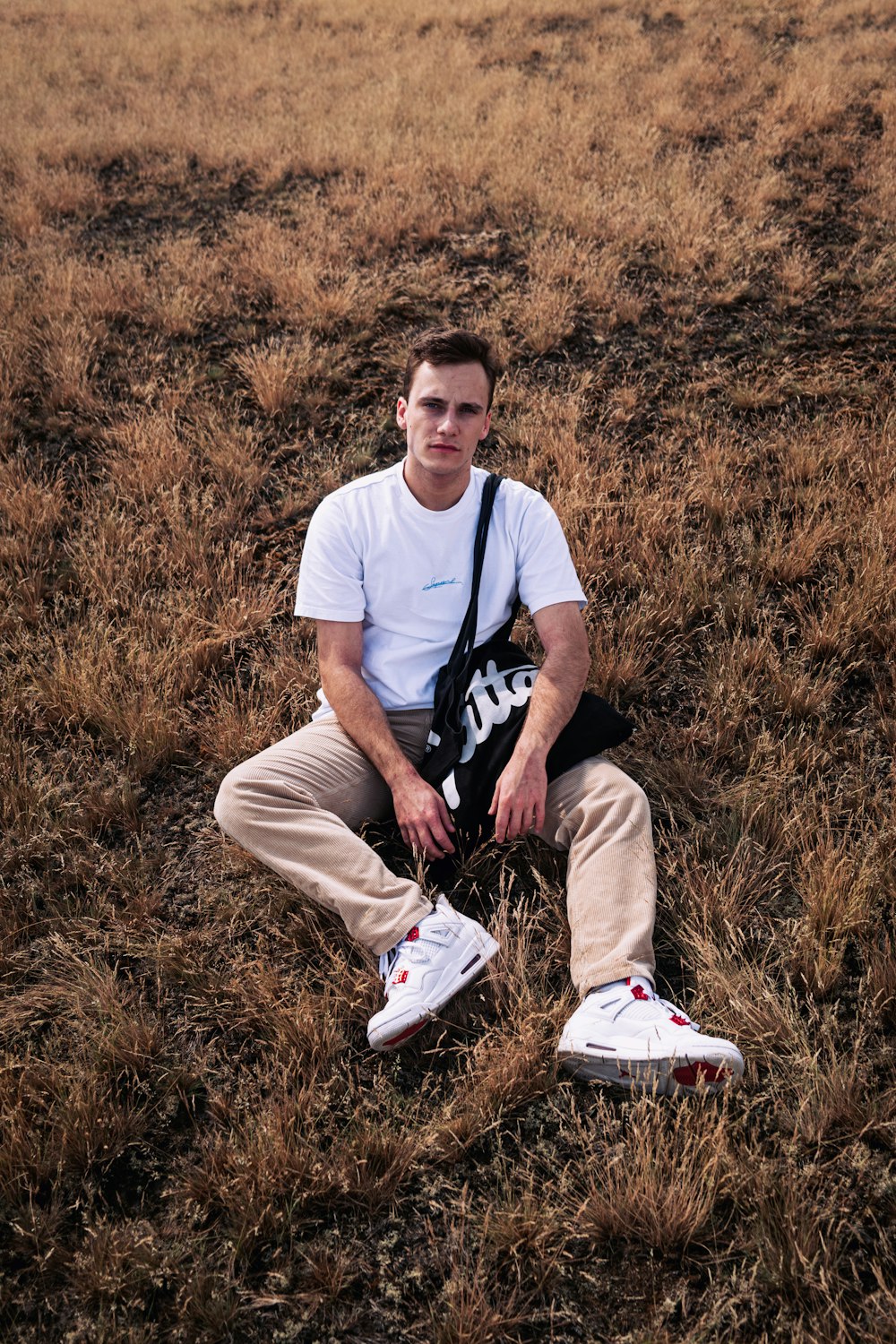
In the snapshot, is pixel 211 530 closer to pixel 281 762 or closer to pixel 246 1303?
pixel 281 762

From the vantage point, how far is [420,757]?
3297mm

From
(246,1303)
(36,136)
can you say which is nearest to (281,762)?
(246,1303)

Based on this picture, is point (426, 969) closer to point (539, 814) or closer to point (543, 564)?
point (539, 814)

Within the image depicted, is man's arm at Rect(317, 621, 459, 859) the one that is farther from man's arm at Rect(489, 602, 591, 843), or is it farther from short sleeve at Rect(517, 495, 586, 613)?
short sleeve at Rect(517, 495, 586, 613)

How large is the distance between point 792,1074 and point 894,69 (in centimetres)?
1187

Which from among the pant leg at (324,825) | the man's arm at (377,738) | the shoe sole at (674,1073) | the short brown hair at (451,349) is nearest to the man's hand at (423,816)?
the man's arm at (377,738)

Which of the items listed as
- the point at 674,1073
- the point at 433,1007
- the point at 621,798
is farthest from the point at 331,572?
the point at 674,1073

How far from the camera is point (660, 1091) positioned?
2.41 meters

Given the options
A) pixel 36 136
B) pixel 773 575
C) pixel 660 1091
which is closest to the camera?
pixel 660 1091

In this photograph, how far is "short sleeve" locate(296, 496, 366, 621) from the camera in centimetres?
315

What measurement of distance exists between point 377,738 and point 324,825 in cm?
35

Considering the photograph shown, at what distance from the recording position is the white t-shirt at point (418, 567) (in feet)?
10.5

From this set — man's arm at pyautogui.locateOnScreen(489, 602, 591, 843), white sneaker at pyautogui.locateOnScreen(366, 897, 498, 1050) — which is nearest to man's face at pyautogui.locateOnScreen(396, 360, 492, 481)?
man's arm at pyautogui.locateOnScreen(489, 602, 591, 843)

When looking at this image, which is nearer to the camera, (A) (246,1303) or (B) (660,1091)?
(A) (246,1303)
